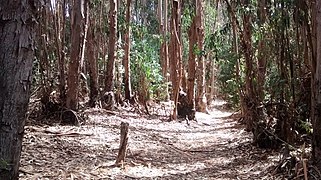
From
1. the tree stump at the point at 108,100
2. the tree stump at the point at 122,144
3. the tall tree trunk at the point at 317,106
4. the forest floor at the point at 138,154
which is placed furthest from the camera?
the tree stump at the point at 108,100

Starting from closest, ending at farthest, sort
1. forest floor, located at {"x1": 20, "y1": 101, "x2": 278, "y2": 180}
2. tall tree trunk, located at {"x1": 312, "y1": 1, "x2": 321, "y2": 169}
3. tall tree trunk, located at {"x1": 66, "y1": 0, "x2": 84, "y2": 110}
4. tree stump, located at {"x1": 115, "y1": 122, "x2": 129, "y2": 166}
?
tall tree trunk, located at {"x1": 312, "y1": 1, "x2": 321, "y2": 169} < forest floor, located at {"x1": 20, "y1": 101, "x2": 278, "y2": 180} < tree stump, located at {"x1": 115, "y1": 122, "x2": 129, "y2": 166} < tall tree trunk, located at {"x1": 66, "y1": 0, "x2": 84, "y2": 110}

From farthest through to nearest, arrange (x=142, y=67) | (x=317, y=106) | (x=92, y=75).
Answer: (x=142, y=67) < (x=92, y=75) < (x=317, y=106)

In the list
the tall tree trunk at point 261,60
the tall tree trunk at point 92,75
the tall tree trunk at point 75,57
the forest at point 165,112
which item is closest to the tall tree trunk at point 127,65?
the forest at point 165,112

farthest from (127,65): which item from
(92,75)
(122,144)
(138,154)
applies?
(122,144)

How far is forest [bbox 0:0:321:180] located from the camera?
3.27 metres

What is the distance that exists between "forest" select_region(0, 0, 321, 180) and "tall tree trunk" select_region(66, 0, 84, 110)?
2cm

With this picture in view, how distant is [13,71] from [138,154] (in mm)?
4549

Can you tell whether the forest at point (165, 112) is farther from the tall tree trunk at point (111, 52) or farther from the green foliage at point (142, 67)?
the green foliage at point (142, 67)

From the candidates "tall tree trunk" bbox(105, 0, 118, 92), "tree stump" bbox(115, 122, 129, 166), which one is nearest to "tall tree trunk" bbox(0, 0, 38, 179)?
"tree stump" bbox(115, 122, 129, 166)

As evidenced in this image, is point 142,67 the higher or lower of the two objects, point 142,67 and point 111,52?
the lower

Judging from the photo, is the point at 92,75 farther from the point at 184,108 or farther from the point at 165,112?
the point at 184,108

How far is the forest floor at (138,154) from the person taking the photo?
601 centimetres

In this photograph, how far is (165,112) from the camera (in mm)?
14117

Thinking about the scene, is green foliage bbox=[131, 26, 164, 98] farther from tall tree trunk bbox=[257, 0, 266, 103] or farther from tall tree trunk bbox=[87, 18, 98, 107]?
tall tree trunk bbox=[257, 0, 266, 103]
